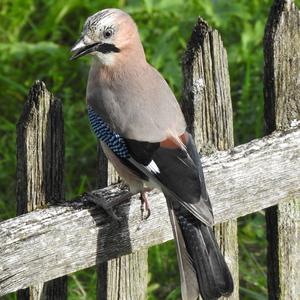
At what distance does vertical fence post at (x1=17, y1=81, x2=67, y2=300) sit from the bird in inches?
11.0

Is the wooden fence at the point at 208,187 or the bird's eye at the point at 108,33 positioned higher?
the bird's eye at the point at 108,33

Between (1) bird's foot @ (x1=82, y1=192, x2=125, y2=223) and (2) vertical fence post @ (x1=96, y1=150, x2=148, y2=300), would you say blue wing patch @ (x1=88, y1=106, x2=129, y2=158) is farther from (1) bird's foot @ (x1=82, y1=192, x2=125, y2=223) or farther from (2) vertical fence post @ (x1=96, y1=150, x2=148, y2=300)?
(1) bird's foot @ (x1=82, y1=192, x2=125, y2=223)

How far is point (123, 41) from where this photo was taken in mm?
4027

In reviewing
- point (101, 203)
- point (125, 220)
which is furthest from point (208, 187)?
point (101, 203)

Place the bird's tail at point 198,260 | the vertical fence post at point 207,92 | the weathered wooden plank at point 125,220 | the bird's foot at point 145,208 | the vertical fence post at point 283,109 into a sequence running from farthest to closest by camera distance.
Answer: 1. the vertical fence post at point 283,109
2. the vertical fence post at point 207,92
3. the bird's foot at point 145,208
4. the bird's tail at point 198,260
5. the weathered wooden plank at point 125,220

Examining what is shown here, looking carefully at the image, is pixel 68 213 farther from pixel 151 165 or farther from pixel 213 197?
pixel 213 197

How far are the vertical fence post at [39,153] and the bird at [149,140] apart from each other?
0.92 ft

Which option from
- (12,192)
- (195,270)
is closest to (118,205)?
(195,270)

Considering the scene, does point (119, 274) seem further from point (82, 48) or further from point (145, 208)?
point (82, 48)

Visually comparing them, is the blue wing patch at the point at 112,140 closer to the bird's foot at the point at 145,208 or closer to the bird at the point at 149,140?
the bird at the point at 149,140

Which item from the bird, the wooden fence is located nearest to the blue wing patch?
the bird

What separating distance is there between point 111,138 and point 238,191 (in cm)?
55

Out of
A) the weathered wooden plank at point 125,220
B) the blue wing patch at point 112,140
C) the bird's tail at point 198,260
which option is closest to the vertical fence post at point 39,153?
the weathered wooden plank at point 125,220

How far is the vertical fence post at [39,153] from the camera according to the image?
3.52 meters
